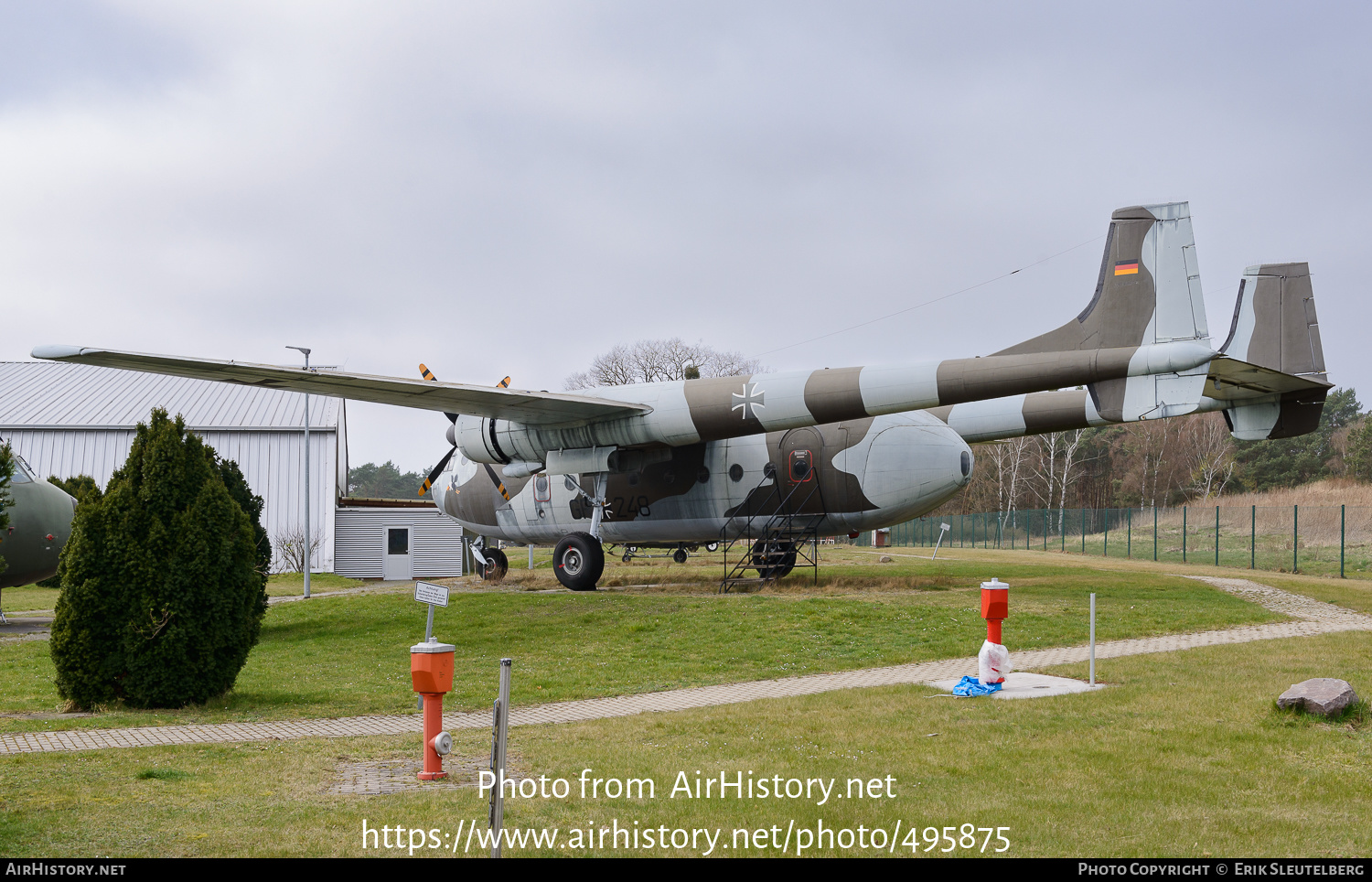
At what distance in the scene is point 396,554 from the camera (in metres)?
37.4

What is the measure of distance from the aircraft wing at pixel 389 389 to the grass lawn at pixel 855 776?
9313 mm

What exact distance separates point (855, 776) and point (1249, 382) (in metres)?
13.8

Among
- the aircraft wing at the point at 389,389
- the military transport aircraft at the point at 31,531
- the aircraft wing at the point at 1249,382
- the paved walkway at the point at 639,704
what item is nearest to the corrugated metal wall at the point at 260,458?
the military transport aircraft at the point at 31,531

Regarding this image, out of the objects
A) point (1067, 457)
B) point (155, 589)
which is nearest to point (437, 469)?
point (155, 589)

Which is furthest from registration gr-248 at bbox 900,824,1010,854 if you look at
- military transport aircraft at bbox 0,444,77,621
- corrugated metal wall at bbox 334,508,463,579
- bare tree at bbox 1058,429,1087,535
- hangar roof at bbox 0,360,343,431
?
bare tree at bbox 1058,429,1087,535

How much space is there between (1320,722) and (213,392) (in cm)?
4683

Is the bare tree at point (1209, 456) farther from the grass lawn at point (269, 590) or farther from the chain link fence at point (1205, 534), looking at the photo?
the grass lawn at point (269, 590)

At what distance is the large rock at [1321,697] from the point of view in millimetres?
7859

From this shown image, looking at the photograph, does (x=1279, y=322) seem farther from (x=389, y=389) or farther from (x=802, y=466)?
(x=389, y=389)

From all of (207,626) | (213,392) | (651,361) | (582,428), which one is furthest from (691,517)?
(651,361)

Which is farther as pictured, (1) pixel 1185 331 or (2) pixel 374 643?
(2) pixel 374 643

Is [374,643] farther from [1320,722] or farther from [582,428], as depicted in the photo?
[1320,722]

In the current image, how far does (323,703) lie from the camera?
34.3ft

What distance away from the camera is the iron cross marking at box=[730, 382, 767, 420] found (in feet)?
57.4
